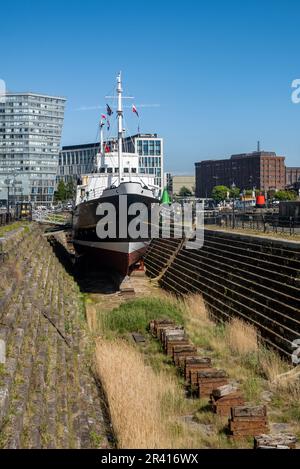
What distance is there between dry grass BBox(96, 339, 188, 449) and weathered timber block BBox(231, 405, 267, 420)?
50.3 inches

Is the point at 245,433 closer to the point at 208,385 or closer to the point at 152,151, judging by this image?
the point at 208,385

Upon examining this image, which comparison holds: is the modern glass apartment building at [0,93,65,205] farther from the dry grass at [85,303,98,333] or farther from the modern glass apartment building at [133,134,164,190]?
the dry grass at [85,303,98,333]

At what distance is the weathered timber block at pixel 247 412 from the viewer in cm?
960

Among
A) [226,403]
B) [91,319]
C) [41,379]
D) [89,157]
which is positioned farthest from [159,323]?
[89,157]

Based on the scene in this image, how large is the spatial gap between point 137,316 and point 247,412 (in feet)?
30.5

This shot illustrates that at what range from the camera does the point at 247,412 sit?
9.71m

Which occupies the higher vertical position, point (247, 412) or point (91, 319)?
point (247, 412)

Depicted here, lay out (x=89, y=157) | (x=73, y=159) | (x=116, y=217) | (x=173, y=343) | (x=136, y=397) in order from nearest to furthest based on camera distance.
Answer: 1. (x=136, y=397)
2. (x=173, y=343)
3. (x=116, y=217)
4. (x=89, y=157)
5. (x=73, y=159)

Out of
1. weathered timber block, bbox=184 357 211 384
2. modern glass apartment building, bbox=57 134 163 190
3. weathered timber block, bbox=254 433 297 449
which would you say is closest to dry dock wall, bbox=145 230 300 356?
weathered timber block, bbox=184 357 211 384

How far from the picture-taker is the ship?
27.2 metres

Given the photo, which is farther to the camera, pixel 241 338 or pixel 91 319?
pixel 91 319

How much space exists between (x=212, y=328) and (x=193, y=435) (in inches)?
341

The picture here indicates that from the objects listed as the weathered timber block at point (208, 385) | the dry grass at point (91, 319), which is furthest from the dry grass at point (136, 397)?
the dry grass at point (91, 319)

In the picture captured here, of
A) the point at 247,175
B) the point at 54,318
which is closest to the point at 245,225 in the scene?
the point at 54,318
